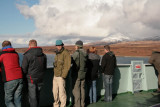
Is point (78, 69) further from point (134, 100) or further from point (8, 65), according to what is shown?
point (134, 100)

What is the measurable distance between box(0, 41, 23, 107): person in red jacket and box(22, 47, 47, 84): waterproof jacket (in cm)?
16

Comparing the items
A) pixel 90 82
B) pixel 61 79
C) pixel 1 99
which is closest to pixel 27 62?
pixel 61 79


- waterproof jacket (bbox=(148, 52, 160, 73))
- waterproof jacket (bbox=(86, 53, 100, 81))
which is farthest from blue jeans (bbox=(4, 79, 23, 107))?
waterproof jacket (bbox=(148, 52, 160, 73))

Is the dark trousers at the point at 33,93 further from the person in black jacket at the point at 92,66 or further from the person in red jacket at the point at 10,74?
the person in black jacket at the point at 92,66

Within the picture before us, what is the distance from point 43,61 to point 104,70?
7.49 ft

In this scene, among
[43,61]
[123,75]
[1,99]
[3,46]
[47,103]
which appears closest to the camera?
[3,46]

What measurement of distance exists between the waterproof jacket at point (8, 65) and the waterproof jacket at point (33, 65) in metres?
0.22

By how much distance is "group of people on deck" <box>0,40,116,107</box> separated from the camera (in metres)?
3.57

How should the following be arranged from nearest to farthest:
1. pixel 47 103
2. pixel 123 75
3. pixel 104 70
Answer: pixel 47 103
pixel 104 70
pixel 123 75

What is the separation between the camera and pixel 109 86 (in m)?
5.68

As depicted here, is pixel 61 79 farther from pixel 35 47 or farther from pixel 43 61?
pixel 35 47

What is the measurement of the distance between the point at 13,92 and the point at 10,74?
41 cm

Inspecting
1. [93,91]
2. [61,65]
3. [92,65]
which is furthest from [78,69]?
[93,91]

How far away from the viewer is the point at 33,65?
3.81 metres
